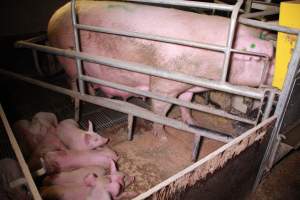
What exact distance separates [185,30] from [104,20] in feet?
3.29

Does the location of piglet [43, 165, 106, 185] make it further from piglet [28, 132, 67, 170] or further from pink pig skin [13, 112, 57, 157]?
pink pig skin [13, 112, 57, 157]

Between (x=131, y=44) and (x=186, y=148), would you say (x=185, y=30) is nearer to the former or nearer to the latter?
(x=131, y=44)

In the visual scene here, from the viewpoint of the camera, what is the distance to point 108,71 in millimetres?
3268

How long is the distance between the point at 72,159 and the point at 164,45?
4.96 ft

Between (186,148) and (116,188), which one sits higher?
(116,188)

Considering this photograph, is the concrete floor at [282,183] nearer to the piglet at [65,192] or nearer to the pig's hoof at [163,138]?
the pig's hoof at [163,138]

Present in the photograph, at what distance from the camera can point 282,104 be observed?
1.78 m

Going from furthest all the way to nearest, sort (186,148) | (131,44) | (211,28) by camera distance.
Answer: (186,148) < (131,44) < (211,28)

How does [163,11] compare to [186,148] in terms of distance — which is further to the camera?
[186,148]

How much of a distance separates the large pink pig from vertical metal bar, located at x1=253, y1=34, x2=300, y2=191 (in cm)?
90

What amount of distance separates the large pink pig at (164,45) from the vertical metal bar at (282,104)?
90 cm

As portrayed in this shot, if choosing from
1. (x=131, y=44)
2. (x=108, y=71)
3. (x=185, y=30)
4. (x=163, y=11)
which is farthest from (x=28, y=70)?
(x=185, y=30)

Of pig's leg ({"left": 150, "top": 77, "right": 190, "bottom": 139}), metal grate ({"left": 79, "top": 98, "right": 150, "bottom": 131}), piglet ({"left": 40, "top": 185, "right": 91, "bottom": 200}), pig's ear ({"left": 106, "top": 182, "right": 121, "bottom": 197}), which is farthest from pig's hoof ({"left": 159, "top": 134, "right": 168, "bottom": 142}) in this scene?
piglet ({"left": 40, "top": 185, "right": 91, "bottom": 200})

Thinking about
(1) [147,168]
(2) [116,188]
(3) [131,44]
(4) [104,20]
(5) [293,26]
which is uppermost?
(5) [293,26]
